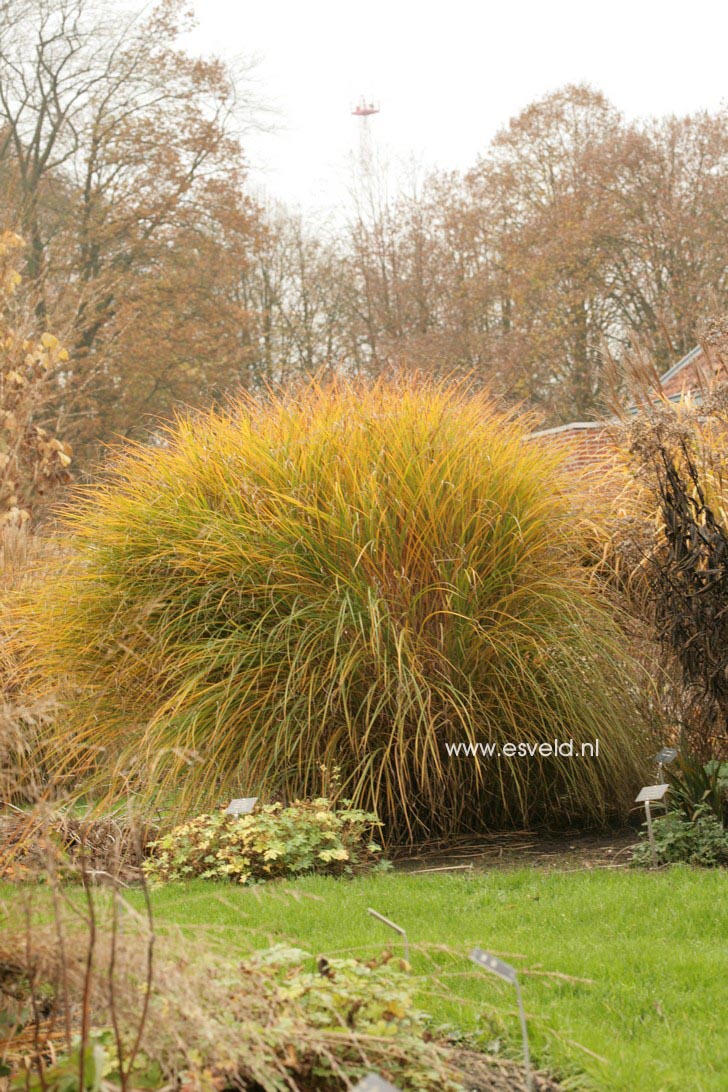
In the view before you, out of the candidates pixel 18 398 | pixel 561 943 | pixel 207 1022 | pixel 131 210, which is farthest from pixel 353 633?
pixel 131 210

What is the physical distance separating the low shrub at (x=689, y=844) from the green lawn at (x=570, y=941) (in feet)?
0.95

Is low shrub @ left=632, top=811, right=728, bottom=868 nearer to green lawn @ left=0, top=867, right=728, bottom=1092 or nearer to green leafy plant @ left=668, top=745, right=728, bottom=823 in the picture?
green leafy plant @ left=668, top=745, right=728, bottom=823

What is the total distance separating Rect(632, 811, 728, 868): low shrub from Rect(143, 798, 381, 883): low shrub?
1190 mm

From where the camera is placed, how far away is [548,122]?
25.5m

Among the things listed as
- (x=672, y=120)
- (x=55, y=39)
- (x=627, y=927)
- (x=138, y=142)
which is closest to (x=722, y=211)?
(x=672, y=120)

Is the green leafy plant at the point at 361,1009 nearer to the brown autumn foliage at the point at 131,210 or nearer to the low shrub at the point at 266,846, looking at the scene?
the low shrub at the point at 266,846

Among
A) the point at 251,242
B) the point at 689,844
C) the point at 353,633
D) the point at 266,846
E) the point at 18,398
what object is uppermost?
the point at 251,242

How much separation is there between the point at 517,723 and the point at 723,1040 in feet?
9.98

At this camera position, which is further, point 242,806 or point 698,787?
point 698,787

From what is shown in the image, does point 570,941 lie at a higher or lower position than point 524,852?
higher

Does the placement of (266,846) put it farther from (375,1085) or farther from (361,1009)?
(375,1085)

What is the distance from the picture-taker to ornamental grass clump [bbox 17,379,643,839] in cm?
540

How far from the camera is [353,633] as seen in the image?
18.2ft

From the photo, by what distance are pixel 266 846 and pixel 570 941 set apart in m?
1.54
